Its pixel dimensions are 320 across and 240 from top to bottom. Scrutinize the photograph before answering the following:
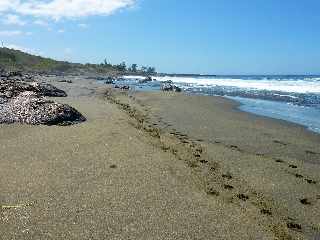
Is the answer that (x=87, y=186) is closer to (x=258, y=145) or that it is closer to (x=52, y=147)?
(x=52, y=147)

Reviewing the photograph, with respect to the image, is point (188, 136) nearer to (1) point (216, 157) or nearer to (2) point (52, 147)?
(1) point (216, 157)

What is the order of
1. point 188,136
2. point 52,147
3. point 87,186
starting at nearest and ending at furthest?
1. point 87,186
2. point 52,147
3. point 188,136

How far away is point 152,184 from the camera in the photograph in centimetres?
840

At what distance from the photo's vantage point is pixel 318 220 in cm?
737

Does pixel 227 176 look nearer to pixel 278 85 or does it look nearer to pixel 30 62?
pixel 278 85

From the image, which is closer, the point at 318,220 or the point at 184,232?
the point at 184,232

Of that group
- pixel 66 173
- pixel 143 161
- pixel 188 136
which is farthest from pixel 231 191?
pixel 188 136

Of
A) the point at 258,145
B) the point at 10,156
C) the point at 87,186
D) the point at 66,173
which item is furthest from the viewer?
the point at 258,145

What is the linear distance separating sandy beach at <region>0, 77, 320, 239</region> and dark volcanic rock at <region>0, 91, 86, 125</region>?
62 cm

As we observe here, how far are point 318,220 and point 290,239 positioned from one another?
1082 mm

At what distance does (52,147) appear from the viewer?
35.8ft

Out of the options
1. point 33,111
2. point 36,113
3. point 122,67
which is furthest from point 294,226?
point 122,67

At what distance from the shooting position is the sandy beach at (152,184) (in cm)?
656

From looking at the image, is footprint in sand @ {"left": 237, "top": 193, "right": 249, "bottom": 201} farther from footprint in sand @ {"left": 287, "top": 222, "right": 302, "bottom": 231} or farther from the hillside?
the hillside
